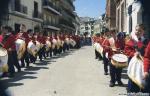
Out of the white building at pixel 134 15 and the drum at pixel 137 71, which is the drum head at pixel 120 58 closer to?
the drum at pixel 137 71

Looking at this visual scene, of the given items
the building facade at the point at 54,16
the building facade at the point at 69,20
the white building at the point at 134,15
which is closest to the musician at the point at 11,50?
the building facade at the point at 69,20

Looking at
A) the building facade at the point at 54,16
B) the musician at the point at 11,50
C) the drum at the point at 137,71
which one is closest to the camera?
the drum at the point at 137,71

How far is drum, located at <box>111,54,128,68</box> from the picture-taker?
8.95 metres

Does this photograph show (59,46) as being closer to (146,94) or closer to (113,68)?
(113,68)

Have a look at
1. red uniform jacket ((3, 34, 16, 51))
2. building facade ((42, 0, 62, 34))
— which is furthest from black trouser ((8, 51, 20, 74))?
building facade ((42, 0, 62, 34))

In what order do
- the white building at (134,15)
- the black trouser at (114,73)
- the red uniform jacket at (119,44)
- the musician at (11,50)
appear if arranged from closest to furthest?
the white building at (134,15) < the black trouser at (114,73) < the red uniform jacket at (119,44) < the musician at (11,50)

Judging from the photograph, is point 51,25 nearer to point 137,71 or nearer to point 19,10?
point 137,71

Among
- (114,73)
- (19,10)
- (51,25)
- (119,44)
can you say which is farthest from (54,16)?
(19,10)

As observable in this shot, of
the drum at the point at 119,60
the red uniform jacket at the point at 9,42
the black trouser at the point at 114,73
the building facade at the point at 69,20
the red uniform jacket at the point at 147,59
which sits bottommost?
the black trouser at the point at 114,73

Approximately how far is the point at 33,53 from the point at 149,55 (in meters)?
13.0

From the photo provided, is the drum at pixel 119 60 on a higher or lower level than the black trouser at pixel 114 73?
higher

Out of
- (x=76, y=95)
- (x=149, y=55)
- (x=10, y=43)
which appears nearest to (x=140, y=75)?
(x=149, y=55)

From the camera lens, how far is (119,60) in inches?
356

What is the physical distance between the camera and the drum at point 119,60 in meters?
8.95
